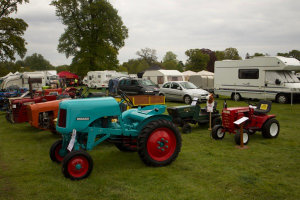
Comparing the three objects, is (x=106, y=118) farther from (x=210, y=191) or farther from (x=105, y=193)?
(x=210, y=191)

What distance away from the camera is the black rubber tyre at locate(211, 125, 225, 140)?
699 cm

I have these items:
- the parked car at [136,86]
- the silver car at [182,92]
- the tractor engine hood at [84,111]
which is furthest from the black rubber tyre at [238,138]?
the parked car at [136,86]

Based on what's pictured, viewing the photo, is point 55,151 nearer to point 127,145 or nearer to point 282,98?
point 127,145

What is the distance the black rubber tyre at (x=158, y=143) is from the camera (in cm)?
468

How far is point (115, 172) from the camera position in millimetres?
4664

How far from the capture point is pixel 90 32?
37188 millimetres

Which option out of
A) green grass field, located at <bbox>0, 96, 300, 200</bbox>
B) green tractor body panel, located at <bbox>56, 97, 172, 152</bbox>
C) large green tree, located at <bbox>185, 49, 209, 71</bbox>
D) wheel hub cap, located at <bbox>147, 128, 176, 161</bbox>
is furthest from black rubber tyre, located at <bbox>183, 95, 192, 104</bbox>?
large green tree, located at <bbox>185, 49, 209, 71</bbox>

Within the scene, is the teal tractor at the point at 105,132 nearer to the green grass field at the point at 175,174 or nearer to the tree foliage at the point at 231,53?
the green grass field at the point at 175,174

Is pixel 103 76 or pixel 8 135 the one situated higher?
pixel 103 76

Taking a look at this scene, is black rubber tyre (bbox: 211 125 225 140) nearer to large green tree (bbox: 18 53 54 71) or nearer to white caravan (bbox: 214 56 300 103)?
white caravan (bbox: 214 56 300 103)

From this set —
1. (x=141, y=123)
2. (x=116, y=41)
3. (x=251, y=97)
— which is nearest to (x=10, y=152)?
(x=141, y=123)

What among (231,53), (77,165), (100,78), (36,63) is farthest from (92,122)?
(36,63)

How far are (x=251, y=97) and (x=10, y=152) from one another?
47.3 ft

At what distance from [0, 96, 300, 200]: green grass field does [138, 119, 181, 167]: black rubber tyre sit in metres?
0.18
